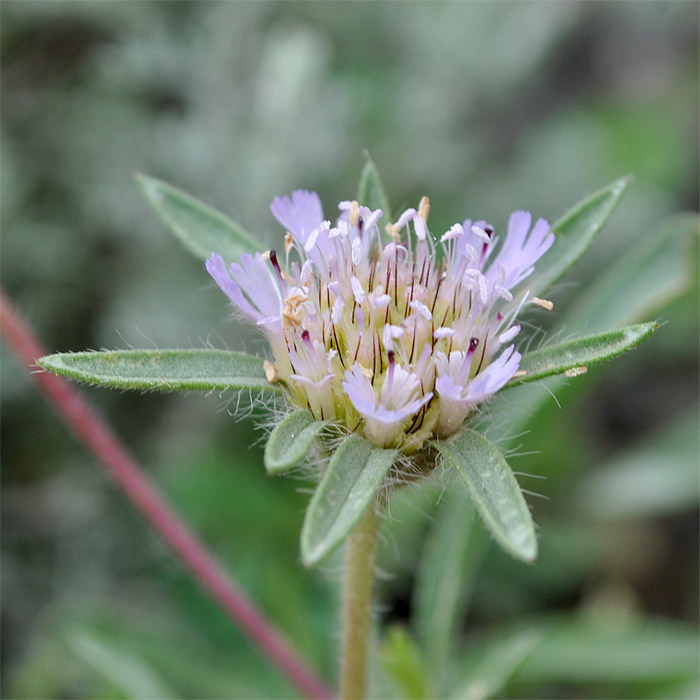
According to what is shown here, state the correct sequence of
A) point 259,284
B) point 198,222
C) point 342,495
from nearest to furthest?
point 342,495 → point 259,284 → point 198,222

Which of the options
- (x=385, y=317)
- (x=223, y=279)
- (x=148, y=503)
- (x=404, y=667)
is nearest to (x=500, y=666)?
(x=404, y=667)

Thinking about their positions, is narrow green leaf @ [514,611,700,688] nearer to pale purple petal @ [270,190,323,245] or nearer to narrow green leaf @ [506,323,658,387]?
narrow green leaf @ [506,323,658,387]

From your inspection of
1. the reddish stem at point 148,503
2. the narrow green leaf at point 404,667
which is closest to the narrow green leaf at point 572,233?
the narrow green leaf at point 404,667

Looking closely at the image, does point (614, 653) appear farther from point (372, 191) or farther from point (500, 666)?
point (372, 191)

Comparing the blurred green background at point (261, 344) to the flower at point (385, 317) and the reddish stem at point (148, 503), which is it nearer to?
the reddish stem at point (148, 503)

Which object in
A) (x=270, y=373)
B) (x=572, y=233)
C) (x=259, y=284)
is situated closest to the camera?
(x=270, y=373)

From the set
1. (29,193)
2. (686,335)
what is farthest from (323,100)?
(686,335)
